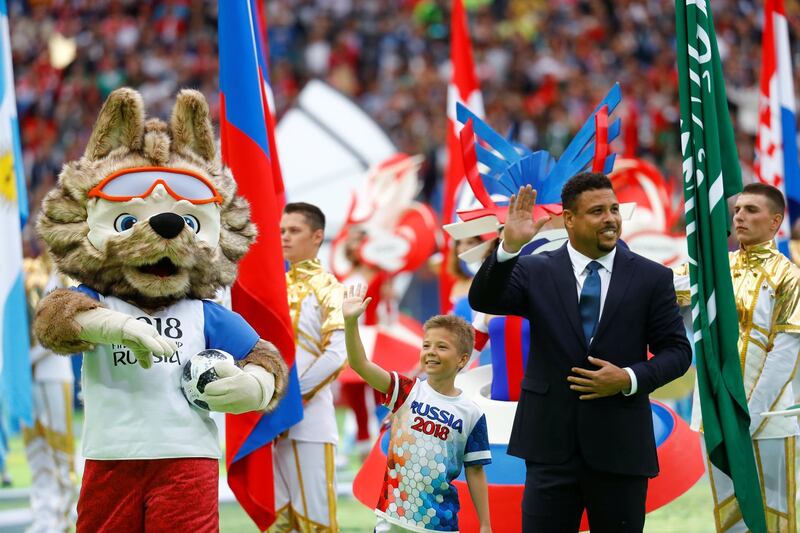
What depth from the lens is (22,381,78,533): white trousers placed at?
7.42 metres

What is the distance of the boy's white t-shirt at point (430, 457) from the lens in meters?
4.55

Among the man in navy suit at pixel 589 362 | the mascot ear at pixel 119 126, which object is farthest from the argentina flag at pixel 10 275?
the man in navy suit at pixel 589 362

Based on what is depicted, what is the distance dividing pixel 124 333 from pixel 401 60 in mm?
17779

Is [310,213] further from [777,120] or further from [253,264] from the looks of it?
[777,120]

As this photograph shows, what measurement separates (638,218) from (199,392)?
19.1ft

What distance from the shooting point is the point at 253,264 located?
5535mm

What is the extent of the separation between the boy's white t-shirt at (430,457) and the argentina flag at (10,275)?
3.36m

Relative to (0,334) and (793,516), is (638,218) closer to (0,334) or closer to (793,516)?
(793,516)

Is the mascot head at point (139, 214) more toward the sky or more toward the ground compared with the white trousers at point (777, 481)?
more toward the sky

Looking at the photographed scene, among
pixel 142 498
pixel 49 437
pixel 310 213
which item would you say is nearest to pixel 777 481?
pixel 310 213

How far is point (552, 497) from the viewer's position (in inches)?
170

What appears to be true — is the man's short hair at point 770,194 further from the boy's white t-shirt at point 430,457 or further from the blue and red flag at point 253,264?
the blue and red flag at point 253,264

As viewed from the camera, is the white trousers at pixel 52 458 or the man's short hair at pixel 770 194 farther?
the white trousers at pixel 52 458

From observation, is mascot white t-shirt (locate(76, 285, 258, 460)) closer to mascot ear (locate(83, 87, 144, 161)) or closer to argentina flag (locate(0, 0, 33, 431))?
mascot ear (locate(83, 87, 144, 161))
